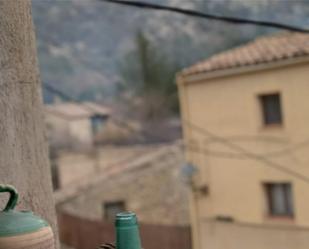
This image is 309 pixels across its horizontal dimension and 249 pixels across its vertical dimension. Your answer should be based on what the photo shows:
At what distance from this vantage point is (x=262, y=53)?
43.5 ft

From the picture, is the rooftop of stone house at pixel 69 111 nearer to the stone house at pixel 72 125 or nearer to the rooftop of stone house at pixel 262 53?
the stone house at pixel 72 125

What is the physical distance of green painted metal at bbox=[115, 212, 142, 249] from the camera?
218 cm

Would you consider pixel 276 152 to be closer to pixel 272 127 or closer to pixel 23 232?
pixel 272 127

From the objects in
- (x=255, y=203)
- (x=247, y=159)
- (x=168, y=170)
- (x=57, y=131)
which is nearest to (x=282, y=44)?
(x=247, y=159)

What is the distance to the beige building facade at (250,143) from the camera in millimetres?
12531

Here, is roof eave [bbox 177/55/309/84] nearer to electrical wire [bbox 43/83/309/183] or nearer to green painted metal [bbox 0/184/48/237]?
electrical wire [bbox 43/83/309/183]

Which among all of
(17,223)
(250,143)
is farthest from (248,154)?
(17,223)

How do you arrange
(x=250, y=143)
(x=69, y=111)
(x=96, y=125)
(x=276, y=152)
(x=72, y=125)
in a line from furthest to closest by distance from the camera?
(x=69, y=111) → (x=72, y=125) → (x=96, y=125) → (x=250, y=143) → (x=276, y=152)

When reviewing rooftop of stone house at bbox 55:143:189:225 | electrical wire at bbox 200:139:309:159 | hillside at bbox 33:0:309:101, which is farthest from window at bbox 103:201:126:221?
hillside at bbox 33:0:309:101

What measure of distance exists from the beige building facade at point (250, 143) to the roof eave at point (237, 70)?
21 mm

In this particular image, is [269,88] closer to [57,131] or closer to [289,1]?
[289,1]

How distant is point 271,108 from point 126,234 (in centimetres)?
1135

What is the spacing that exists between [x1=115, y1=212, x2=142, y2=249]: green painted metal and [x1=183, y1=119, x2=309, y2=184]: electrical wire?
10.6 m

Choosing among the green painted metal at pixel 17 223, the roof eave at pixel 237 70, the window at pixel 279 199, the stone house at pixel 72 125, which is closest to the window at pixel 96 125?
the stone house at pixel 72 125
